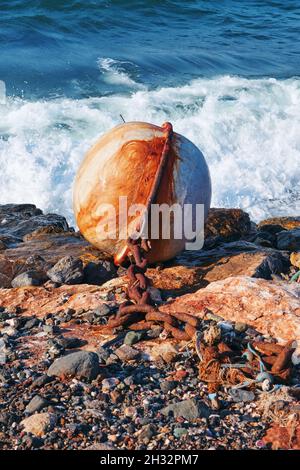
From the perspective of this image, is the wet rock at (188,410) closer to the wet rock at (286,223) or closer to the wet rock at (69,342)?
the wet rock at (69,342)

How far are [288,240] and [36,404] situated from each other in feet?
12.5

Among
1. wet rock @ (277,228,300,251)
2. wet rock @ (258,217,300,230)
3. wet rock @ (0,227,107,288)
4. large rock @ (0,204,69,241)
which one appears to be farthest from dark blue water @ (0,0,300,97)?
wet rock @ (277,228,300,251)

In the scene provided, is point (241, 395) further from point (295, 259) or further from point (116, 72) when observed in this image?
point (116, 72)

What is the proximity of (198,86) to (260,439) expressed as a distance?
14.0m

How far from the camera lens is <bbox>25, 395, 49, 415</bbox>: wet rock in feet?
10.9

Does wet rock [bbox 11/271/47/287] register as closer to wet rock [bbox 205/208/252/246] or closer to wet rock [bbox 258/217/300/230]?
wet rock [bbox 205/208/252/246]

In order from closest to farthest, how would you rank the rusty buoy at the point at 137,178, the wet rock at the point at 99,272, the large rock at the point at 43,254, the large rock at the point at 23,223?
1. the rusty buoy at the point at 137,178
2. the wet rock at the point at 99,272
3. the large rock at the point at 43,254
4. the large rock at the point at 23,223

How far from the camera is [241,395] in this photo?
347 centimetres

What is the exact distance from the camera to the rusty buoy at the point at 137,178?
15.5 feet

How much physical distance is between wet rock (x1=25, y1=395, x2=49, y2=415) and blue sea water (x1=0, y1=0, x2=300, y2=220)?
6.80m

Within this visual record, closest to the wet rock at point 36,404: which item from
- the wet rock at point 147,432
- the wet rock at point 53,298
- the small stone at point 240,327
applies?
the wet rock at point 147,432

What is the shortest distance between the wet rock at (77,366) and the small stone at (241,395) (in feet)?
2.52

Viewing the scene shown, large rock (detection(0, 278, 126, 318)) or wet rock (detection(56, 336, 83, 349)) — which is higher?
wet rock (detection(56, 336, 83, 349))

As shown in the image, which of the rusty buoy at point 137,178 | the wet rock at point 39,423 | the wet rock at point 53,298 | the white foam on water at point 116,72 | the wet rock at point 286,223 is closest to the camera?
the wet rock at point 39,423
